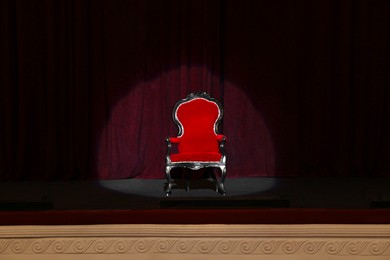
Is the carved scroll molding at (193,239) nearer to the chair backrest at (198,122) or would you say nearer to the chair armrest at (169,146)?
the chair armrest at (169,146)

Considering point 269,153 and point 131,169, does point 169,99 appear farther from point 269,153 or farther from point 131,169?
point 269,153

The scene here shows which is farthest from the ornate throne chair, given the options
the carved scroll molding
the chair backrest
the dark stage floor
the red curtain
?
the carved scroll molding

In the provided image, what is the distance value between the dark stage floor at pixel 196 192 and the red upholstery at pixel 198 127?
0.41m

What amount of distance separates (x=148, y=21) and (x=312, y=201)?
2584 mm

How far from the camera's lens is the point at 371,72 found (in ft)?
16.3

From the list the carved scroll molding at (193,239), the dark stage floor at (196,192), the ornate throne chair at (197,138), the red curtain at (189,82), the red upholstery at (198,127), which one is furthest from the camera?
the red curtain at (189,82)

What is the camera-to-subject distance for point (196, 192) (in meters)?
4.16

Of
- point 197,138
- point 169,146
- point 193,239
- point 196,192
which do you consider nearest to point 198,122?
point 197,138

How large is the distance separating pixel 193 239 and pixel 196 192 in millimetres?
1981

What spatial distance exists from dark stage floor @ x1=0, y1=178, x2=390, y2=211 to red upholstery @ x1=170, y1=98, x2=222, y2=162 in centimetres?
41

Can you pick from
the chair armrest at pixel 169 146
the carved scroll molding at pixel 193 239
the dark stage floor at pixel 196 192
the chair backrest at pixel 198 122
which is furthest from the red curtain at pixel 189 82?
the carved scroll molding at pixel 193 239

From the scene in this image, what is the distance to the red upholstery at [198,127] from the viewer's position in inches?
165

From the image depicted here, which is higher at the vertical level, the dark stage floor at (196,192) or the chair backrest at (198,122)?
the chair backrest at (198,122)

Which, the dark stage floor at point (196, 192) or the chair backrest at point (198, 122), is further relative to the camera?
the chair backrest at point (198, 122)
